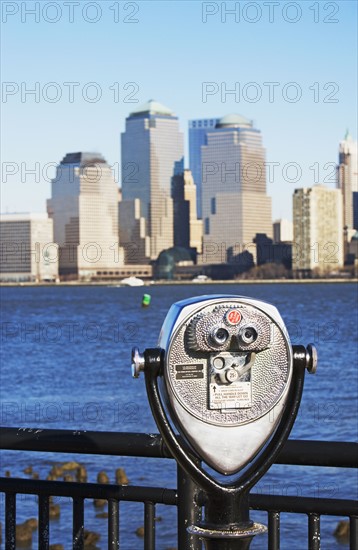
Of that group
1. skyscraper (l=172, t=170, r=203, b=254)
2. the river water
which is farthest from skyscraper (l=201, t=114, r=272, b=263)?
the river water

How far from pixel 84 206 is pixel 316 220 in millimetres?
27415

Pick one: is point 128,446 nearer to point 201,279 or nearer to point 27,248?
point 201,279

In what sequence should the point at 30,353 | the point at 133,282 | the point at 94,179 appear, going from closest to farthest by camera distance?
the point at 30,353 → the point at 94,179 → the point at 133,282

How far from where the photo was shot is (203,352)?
243cm

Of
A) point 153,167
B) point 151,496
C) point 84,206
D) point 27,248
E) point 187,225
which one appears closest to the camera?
point 151,496

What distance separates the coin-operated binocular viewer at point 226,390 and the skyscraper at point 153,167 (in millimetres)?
138907

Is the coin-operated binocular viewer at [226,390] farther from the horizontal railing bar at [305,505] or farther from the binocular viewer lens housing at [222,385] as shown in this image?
the horizontal railing bar at [305,505]

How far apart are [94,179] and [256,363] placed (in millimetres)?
131859

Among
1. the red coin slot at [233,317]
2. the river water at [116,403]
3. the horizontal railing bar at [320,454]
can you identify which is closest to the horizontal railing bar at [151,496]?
the horizontal railing bar at [320,454]

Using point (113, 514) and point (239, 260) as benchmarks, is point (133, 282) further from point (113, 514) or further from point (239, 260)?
point (113, 514)

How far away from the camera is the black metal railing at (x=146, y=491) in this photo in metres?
2.99

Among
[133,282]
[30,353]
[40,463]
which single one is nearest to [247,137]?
[133,282]

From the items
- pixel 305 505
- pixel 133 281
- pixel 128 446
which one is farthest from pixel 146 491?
pixel 133 281

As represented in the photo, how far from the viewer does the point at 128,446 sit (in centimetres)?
315
